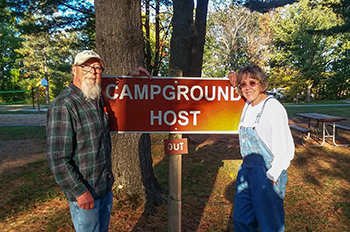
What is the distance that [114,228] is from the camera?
299 cm

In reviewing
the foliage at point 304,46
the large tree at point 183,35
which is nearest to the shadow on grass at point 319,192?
the large tree at point 183,35

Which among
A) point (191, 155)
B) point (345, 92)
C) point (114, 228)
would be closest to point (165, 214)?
point (114, 228)

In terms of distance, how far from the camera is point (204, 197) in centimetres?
389

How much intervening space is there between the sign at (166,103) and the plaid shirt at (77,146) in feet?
1.29

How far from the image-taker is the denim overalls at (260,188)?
1863 mm

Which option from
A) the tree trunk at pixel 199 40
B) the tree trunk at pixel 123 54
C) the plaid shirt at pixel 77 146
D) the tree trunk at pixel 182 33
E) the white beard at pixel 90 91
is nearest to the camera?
the plaid shirt at pixel 77 146

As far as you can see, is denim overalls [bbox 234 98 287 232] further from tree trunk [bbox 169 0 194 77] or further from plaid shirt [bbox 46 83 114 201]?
tree trunk [bbox 169 0 194 77]

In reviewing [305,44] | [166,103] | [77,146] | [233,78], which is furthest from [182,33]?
[305,44]

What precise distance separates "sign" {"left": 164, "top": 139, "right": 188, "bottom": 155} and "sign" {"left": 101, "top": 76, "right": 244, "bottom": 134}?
9 cm

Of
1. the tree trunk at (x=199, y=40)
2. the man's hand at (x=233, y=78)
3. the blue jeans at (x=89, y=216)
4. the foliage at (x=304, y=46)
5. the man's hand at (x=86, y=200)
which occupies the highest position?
the foliage at (x=304, y=46)

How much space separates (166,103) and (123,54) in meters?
1.17

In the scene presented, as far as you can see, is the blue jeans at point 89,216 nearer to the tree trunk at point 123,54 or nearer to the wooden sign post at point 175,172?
the wooden sign post at point 175,172

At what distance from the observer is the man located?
1.55 metres

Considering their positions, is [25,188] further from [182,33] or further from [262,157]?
[182,33]
